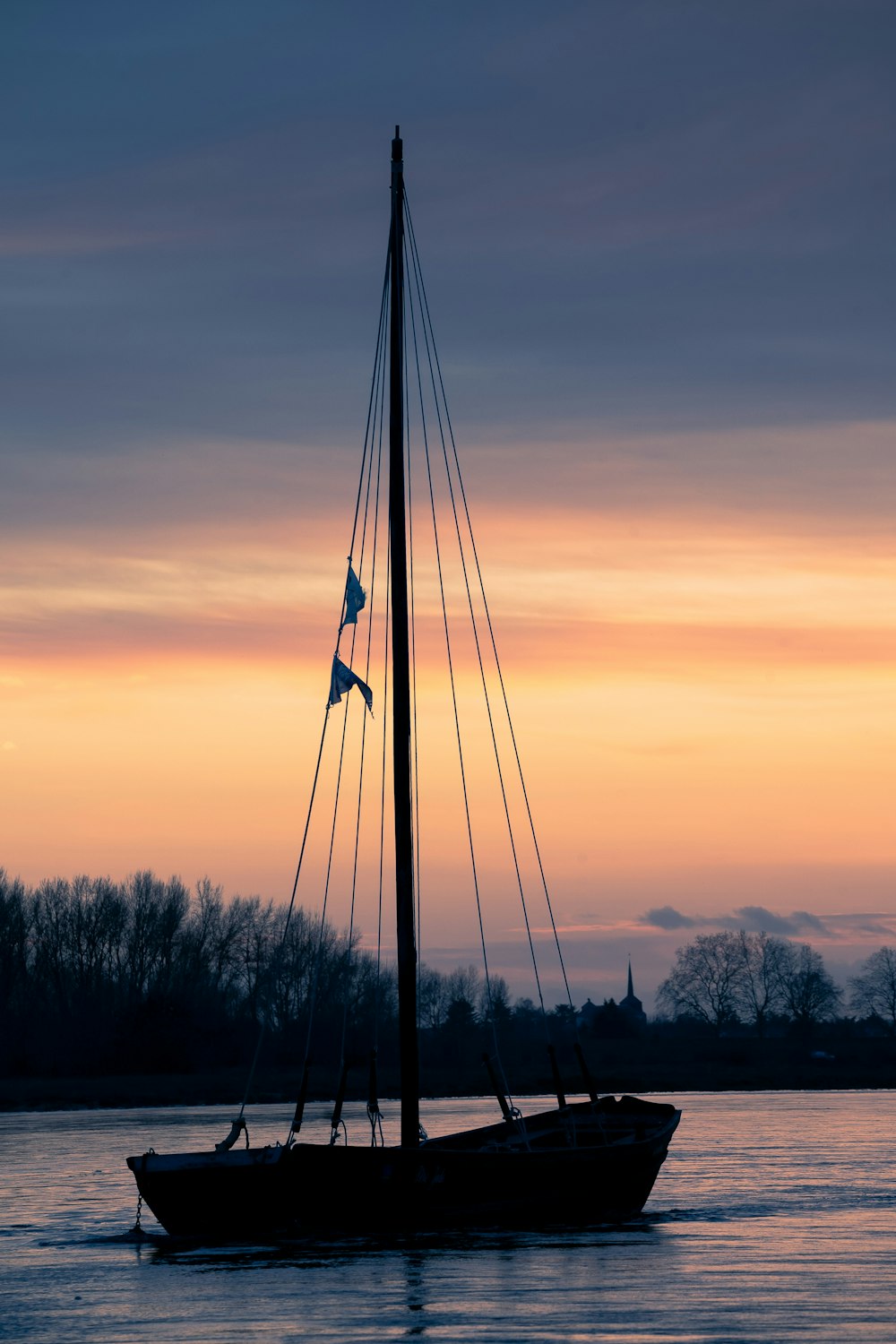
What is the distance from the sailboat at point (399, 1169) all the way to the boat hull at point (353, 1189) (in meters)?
0.03

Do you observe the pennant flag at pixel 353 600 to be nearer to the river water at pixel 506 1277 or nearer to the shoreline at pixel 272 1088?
the river water at pixel 506 1277

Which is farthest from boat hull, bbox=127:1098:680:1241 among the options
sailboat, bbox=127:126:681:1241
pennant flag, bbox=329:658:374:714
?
pennant flag, bbox=329:658:374:714

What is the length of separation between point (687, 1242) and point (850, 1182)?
51.8 feet

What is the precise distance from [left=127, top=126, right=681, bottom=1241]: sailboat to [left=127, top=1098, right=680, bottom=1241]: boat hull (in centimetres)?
3

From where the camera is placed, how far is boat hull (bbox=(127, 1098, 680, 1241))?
32.2 m

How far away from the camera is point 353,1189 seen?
32594 millimetres

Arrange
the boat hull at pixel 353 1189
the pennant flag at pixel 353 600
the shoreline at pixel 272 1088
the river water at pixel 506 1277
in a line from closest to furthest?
the river water at pixel 506 1277 → the boat hull at pixel 353 1189 → the pennant flag at pixel 353 600 → the shoreline at pixel 272 1088

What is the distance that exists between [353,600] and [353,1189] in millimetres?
12434

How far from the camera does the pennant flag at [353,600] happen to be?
118 feet

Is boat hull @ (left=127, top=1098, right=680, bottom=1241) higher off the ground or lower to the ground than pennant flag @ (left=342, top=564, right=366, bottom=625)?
lower

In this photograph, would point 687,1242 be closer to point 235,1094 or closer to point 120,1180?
point 120,1180

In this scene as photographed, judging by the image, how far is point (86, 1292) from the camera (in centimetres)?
2916

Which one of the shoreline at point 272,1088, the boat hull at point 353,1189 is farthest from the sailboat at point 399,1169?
the shoreline at point 272,1088

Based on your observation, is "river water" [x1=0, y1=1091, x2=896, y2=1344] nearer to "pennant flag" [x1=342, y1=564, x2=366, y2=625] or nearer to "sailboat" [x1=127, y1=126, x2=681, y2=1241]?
"sailboat" [x1=127, y1=126, x2=681, y2=1241]
